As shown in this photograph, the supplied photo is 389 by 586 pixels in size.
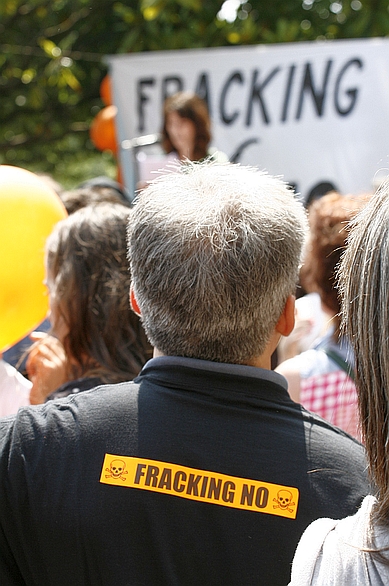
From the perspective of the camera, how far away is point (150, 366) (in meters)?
1.16


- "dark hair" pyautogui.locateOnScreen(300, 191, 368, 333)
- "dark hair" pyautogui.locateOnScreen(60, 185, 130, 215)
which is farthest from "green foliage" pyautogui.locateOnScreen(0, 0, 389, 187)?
"dark hair" pyautogui.locateOnScreen(300, 191, 368, 333)

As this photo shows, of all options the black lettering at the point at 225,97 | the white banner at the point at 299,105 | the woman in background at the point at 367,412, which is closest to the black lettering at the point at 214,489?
the woman in background at the point at 367,412

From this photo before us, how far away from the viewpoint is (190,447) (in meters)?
1.07

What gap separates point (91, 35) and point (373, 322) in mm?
6499

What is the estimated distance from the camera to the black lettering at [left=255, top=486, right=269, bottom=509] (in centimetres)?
105

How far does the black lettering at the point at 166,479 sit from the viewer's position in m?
1.05

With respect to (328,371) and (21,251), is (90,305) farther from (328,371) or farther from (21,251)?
(328,371)

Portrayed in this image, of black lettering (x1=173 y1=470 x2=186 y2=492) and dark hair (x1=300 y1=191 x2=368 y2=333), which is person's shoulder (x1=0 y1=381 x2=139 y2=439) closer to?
black lettering (x1=173 y1=470 x2=186 y2=492)

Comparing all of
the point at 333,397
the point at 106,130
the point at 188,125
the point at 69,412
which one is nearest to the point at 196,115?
the point at 188,125

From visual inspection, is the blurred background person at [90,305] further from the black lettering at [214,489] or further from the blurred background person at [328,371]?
the black lettering at [214,489]

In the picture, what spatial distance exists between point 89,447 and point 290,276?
0.43 m

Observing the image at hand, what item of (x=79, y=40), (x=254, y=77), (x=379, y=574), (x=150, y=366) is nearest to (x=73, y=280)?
(x=150, y=366)

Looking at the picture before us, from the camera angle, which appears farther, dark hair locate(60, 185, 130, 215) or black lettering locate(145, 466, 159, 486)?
dark hair locate(60, 185, 130, 215)

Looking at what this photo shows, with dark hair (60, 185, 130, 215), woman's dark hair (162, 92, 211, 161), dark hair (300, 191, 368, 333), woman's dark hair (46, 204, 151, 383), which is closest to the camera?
woman's dark hair (46, 204, 151, 383)
